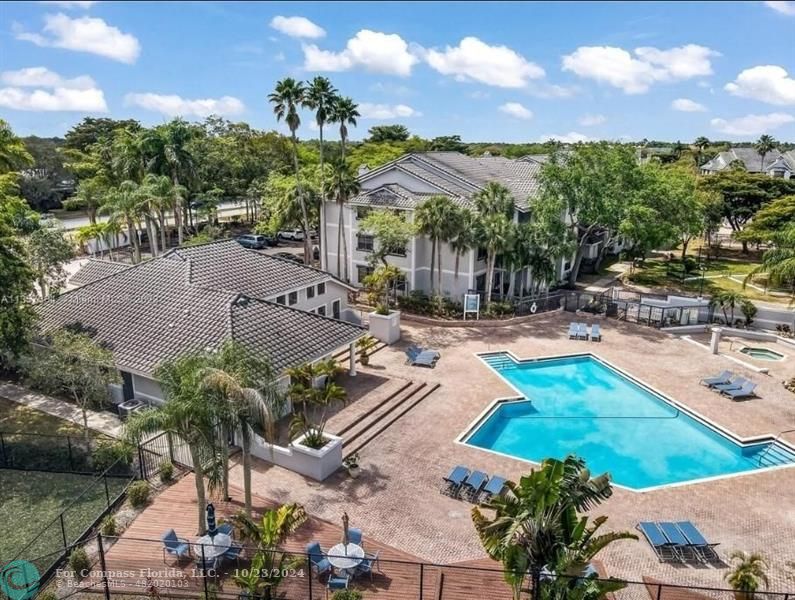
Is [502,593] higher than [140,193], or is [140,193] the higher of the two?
[140,193]

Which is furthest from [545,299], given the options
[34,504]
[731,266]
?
[34,504]

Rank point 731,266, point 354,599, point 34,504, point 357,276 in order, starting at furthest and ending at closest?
1. point 731,266
2. point 357,276
3. point 34,504
4. point 354,599

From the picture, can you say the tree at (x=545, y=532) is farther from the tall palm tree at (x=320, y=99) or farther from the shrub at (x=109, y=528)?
the tall palm tree at (x=320, y=99)

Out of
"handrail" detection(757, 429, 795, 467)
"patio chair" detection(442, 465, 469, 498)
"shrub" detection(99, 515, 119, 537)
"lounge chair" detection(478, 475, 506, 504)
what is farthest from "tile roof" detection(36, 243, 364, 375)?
"handrail" detection(757, 429, 795, 467)

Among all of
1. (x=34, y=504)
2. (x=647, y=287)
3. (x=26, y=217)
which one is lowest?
(x=34, y=504)

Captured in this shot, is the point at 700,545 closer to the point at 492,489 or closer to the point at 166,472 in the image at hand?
the point at 492,489

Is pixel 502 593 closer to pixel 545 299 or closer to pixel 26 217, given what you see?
pixel 545 299
